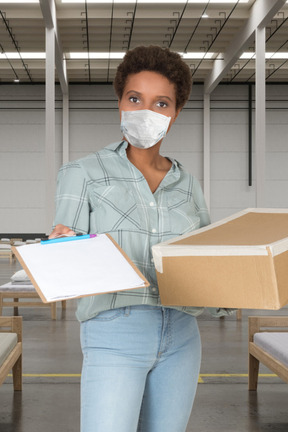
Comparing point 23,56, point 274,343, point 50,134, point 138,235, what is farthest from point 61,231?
point 23,56

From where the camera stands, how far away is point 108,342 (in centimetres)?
137

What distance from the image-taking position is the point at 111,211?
145cm

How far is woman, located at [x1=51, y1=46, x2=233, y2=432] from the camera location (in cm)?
135

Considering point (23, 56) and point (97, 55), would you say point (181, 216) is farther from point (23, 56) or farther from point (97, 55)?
point (23, 56)

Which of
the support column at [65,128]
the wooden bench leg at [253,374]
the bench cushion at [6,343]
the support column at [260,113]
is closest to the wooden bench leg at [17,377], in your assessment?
the bench cushion at [6,343]

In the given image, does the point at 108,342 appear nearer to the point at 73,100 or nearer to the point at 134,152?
the point at 134,152

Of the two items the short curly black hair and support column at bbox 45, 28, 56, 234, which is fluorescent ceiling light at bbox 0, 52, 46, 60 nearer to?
support column at bbox 45, 28, 56, 234

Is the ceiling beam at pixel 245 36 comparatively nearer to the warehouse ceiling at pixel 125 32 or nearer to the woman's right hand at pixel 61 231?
the warehouse ceiling at pixel 125 32

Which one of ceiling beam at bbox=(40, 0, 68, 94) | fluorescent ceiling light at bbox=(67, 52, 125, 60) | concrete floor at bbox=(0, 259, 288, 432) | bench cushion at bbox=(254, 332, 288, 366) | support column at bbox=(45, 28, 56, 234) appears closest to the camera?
concrete floor at bbox=(0, 259, 288, 432)

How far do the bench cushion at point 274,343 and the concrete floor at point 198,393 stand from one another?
0.39 meters

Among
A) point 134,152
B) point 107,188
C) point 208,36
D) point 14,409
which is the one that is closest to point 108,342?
point 107,188

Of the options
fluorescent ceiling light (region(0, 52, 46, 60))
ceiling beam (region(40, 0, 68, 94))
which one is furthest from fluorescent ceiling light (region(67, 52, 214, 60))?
fluorescent ceiling light (region(0, 52, 46, 60))

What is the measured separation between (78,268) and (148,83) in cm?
64

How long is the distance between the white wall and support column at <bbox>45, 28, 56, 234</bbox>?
322 inches
